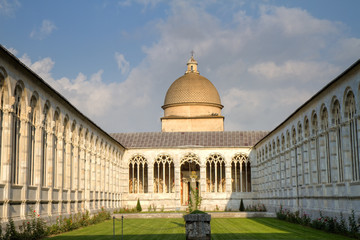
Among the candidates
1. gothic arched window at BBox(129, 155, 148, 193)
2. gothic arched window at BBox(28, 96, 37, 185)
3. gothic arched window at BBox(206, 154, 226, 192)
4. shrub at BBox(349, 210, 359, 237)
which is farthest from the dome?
shrub at BBox(349, 210, 359, 237)

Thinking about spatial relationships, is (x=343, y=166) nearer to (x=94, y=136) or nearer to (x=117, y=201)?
(x=94, y=136)

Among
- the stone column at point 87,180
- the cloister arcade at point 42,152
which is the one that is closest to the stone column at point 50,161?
the cloister arcade at point 42,152

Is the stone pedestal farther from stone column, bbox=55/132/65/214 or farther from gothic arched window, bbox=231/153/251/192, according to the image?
gothic arched window, bbox=231/153/251/192

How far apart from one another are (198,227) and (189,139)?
3988cm

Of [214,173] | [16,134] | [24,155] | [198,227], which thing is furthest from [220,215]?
[198,227]

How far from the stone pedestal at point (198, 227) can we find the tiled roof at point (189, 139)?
38.6m

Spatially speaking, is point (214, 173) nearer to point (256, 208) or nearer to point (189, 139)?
point (189, 139)

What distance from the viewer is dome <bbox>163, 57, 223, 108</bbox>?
203ft

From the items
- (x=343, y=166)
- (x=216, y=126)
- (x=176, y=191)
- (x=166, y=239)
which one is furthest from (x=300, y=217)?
(x=216, y=126)

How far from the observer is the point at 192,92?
62062 millimetres

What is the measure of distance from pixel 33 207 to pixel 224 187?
36586mm

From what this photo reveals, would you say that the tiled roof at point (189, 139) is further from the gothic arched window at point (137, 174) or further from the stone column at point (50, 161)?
the stone column at point (50, 161)

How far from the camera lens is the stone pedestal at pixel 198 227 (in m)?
15.4

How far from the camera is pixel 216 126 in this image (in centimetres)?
6153
